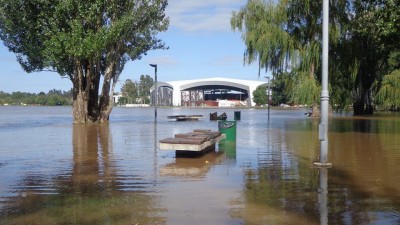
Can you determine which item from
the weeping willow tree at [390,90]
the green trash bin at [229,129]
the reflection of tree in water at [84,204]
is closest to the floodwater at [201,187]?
the reflection of tree in water at [84,204]

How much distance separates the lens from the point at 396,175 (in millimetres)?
9461

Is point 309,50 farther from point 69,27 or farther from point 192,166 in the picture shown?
point 192,166

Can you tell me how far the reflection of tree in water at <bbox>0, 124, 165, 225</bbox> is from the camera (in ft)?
19.9

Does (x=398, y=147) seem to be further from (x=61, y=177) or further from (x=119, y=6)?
(x=119, y=6)

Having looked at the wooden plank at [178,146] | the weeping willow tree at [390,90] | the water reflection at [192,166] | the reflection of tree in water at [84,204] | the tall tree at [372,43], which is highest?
the tall tree at [372,43]

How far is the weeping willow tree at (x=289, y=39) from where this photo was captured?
3359 cm

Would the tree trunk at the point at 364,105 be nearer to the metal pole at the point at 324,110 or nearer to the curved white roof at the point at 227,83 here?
the metal pole at the point at 324,110

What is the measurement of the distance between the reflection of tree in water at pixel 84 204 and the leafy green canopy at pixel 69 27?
20.3 meters

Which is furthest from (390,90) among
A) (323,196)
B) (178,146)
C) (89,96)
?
(323,196)

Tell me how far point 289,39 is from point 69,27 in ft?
55.5

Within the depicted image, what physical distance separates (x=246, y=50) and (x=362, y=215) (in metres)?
33.0

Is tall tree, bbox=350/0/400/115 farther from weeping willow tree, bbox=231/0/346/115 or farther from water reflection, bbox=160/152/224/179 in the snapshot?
water reflection, bbox=160/152/224/179

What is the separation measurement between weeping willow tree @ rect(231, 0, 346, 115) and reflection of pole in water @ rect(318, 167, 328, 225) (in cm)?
2308

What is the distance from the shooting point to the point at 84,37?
2938cm
